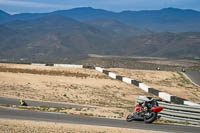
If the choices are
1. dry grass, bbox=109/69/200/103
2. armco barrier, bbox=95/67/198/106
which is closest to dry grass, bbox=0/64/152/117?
armco barrier, bbox=95/67/198/106

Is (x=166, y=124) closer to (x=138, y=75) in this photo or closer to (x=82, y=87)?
(x=82, y=87)

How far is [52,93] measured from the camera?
30422 millimetres

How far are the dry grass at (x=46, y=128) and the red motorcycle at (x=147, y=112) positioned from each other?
187 cm

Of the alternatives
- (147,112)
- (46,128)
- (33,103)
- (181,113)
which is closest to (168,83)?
(33,103)

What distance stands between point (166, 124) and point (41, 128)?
600 cm

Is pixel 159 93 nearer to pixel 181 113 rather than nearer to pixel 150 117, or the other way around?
pixel 181 113

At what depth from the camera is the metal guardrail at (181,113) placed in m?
18.8

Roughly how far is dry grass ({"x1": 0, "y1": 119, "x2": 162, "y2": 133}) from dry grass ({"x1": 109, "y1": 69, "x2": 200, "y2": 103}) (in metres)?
19.2

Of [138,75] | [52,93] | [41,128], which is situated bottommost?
[41,128]

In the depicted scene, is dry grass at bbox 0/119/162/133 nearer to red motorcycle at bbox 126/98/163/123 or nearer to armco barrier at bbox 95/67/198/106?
red motorcycle at bbox 126/98/163/123

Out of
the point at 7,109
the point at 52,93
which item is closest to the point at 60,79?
the point at 52,93

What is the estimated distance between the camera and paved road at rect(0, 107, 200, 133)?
17.3 m

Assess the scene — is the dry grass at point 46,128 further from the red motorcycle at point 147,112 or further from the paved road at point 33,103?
the paved road at point 33,103

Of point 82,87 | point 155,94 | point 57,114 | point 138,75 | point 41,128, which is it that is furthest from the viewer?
point 138,75
